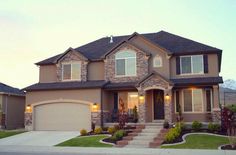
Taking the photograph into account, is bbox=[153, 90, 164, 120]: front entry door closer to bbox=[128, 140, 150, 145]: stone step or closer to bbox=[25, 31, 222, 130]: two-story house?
bbox=[25, 31, 222, 130]: two-story house

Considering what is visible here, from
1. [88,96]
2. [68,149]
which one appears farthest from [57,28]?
[68,149]

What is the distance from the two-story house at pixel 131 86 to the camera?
25.3 meters

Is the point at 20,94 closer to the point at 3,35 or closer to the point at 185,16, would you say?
the point at 3,35

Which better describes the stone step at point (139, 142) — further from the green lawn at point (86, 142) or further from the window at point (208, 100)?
the window at point (208, 100)

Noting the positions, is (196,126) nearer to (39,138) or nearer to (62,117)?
(62,117)

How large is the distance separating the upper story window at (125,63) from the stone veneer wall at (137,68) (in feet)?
0.96

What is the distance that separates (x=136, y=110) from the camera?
26547mm

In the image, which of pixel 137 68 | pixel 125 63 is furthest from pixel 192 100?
pixel 125 63

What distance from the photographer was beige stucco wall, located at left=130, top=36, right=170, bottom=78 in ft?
87.2

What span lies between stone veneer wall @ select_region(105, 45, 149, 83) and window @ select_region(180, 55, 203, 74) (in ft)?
9.96

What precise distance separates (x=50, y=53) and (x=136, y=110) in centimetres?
1262

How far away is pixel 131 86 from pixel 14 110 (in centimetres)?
1296

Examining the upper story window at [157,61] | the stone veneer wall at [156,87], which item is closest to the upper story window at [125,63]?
the upper story window at [157,61]

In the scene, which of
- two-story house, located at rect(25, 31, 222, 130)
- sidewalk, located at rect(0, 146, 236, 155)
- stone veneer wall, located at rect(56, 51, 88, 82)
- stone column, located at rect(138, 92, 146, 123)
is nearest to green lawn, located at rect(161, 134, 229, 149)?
sidewalk, located at rect(0, 146, 236, 155)
